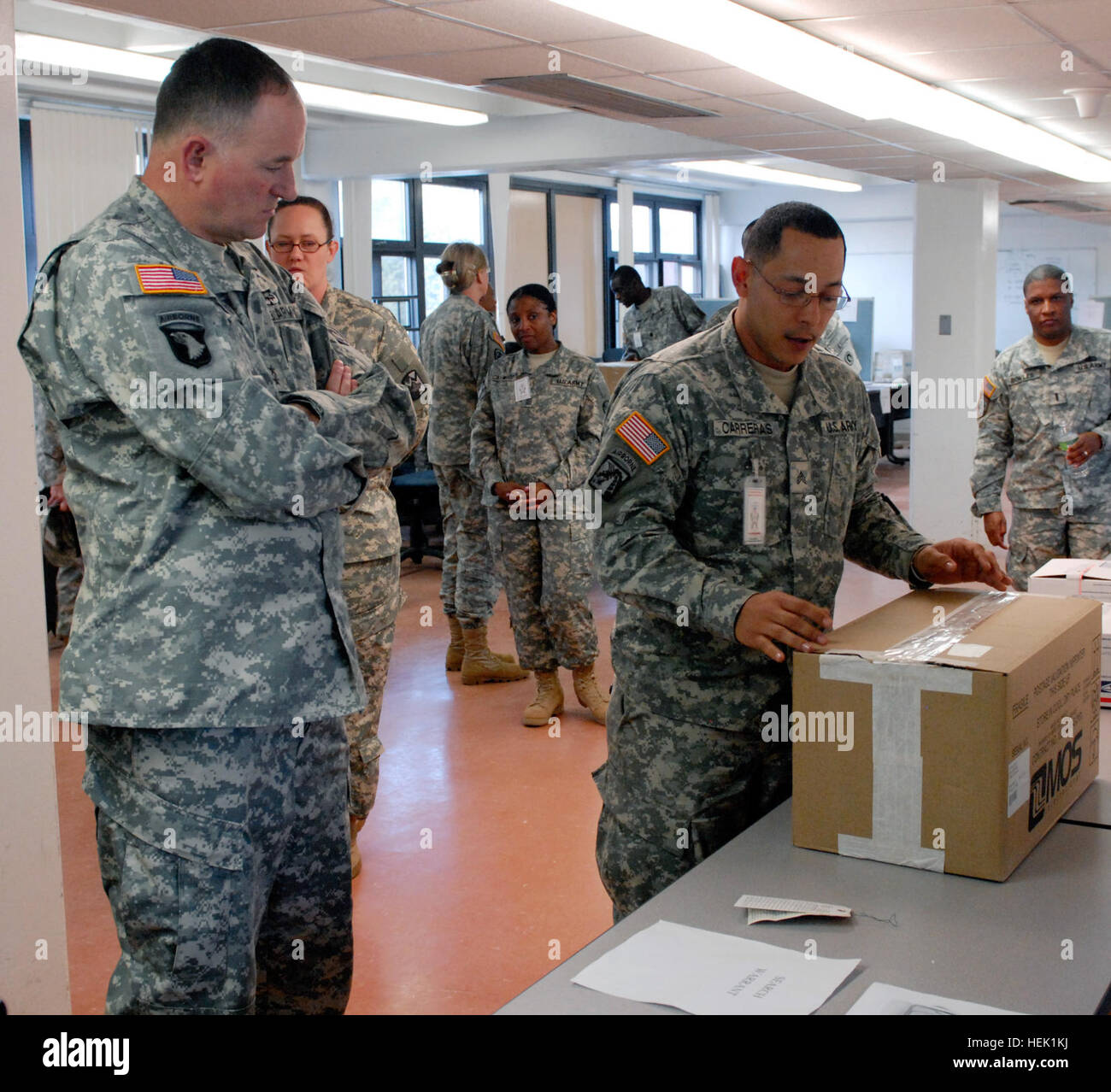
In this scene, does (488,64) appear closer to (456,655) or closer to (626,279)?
(456,655)

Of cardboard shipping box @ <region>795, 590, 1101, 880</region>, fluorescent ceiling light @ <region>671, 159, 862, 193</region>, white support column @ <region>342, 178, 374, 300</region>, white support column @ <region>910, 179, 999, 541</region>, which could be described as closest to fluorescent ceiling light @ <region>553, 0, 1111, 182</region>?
white support column @ <region>910, 179, 999, 541</region>

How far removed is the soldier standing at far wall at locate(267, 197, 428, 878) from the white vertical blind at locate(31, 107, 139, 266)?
533 centimetres

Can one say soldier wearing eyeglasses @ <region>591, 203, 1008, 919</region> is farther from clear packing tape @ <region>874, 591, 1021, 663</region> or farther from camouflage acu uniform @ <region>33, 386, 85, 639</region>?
camouflage acu uniform @ <region>33, 386, 85, 639</region>

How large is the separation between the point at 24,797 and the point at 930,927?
1.56m

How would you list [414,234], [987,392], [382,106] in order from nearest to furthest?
[987,392], [382,106], [414,234]

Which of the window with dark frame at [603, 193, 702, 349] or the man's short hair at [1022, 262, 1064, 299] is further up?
the window with dark frame at [603, 193, 702, 349]

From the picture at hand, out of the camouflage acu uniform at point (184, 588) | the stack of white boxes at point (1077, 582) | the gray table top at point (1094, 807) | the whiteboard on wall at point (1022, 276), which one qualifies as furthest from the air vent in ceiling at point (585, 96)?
the whiteboard on wall at point (1022, 276)

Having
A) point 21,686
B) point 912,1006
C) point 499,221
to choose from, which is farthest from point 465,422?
point 499,221

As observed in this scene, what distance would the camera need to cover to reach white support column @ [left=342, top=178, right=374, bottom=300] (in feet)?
34.7

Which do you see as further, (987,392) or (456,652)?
(456,652)

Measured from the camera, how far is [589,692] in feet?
16.2

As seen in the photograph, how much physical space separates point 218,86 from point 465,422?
395 cm
